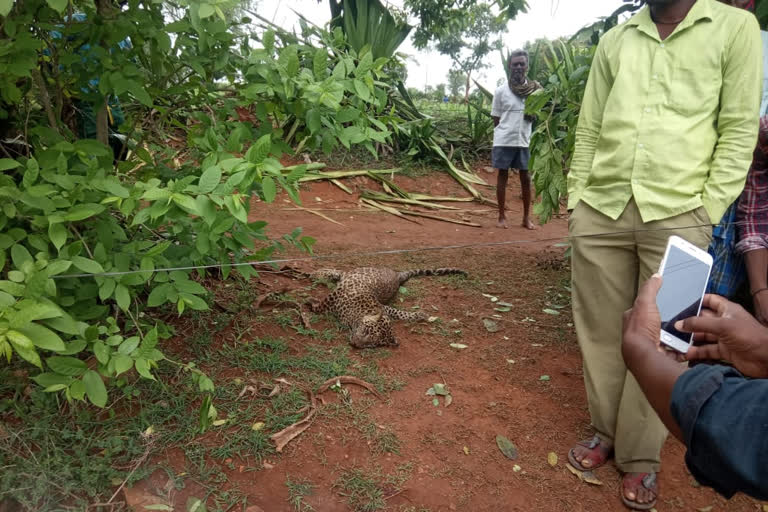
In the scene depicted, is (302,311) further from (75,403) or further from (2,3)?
(2,3)

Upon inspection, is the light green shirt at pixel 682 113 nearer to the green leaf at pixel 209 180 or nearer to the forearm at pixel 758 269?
the forearm at pixel 758 269

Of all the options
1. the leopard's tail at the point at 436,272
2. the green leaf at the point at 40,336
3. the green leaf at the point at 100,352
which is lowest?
the leopard's tail at the point at 436,272

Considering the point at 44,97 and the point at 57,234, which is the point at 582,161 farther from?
the point at 44,97

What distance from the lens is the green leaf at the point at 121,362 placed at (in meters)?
1.76

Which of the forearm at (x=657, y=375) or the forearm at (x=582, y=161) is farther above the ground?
the forearm at (x=582, y=161)

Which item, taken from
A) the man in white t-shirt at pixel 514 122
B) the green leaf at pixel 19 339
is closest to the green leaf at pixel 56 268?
the green leaf at pixel 19 339

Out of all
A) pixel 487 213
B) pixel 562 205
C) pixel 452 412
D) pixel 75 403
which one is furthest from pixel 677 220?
pixel 562 205

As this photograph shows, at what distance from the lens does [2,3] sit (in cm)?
122

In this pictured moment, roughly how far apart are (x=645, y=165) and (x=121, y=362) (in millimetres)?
2229

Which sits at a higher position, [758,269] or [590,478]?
[758,269]

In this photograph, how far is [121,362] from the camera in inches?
69.9

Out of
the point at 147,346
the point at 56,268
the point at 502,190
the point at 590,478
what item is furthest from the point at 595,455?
the point at 502,190

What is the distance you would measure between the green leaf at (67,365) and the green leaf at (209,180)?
0.72m

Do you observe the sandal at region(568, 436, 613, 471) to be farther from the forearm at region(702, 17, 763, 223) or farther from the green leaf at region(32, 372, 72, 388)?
the green leaf at region(32, 372, 72, 388)
